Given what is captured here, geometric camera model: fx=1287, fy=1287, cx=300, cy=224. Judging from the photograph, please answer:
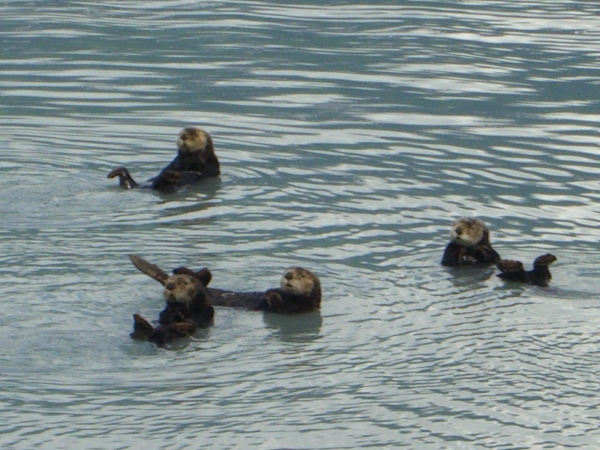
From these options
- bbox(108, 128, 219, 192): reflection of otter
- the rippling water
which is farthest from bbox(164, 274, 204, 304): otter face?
bbox(108, 128, 219, 192): reflection of otter

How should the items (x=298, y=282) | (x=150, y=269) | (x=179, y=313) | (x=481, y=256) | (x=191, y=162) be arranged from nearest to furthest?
1. (x=179, y=313)
2. (x=298, y=282)
3. (x=150, y=269)
4. (x=481, y=256)
5. (x=191, y=162)

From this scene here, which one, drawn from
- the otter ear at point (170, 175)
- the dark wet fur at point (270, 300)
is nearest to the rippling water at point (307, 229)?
the dark wet fur at point (270, 300)

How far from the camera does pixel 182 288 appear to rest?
7320mm

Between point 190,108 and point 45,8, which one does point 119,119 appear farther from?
point 45,8

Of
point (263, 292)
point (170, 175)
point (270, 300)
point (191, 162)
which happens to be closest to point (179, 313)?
point (270, 300)

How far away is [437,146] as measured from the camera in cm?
1214

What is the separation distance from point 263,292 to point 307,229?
1508 mm

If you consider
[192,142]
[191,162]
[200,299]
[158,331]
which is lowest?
[158,331]

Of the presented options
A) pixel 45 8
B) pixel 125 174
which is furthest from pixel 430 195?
pixel 45 8

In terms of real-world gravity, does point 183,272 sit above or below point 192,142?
below

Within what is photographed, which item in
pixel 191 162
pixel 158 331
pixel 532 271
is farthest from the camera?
pixel 191 162

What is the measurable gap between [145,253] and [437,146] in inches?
164

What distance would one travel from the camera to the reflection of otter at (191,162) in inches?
417

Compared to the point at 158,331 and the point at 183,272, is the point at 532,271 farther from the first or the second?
the point at 158,331
